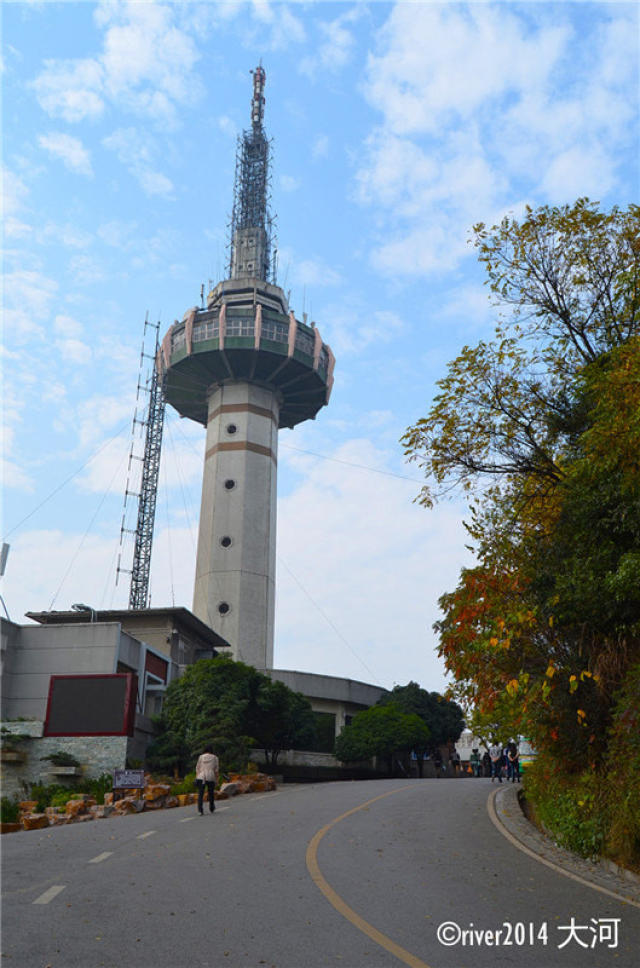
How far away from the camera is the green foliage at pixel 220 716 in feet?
114

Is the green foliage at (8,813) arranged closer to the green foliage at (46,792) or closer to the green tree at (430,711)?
the green foliage at (46,792)

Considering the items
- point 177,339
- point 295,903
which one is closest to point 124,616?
point 177,339

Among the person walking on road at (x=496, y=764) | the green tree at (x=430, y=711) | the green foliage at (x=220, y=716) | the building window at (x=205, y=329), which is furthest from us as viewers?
the building window at (x=205, y=329)

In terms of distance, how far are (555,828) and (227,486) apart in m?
51.9

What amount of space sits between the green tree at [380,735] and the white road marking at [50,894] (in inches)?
1644

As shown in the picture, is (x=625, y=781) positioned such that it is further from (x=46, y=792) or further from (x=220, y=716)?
(x=220, y=716)

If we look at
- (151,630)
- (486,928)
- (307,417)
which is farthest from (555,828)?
(307,417)

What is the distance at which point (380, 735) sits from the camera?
165 ft

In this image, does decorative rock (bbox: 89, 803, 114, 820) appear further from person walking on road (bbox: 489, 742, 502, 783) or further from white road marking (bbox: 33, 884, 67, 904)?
person walking on road (bbox: 489, 742, 502, 783)

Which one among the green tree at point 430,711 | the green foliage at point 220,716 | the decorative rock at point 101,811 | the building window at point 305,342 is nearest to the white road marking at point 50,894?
the decorative rock at point 101,811

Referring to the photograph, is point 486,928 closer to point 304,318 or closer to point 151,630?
Answer: point 151,630

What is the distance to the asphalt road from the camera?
7250mm

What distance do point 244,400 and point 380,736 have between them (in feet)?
Answer: 95.4

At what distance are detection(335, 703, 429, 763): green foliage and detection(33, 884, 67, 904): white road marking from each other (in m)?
41.8
